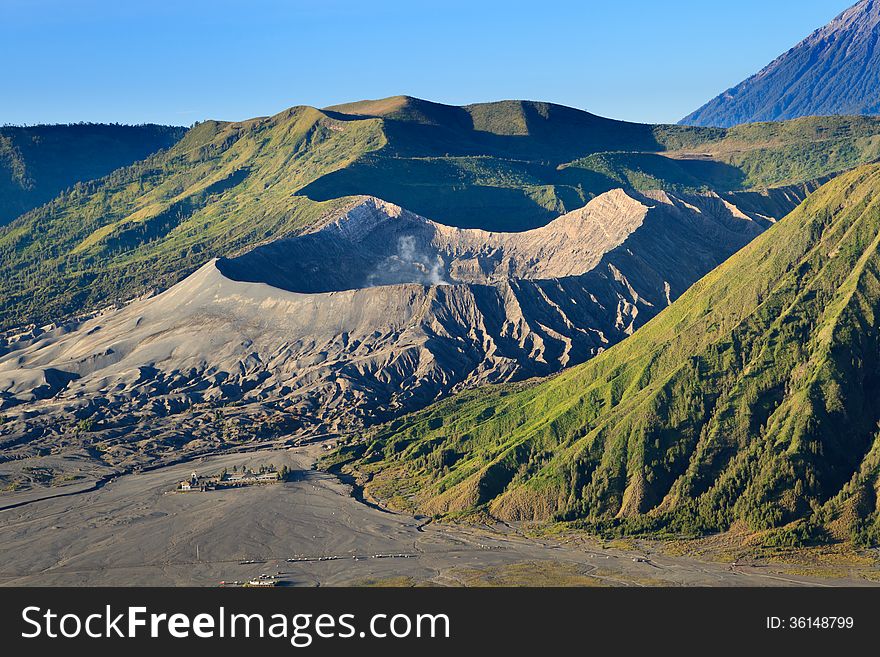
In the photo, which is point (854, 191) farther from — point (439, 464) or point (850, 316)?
point (439, 464)

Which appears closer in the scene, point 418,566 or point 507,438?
point 418,566

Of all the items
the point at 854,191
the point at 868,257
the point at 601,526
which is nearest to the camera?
the point at 601,526

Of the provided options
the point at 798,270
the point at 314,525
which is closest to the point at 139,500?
the point at 314,525

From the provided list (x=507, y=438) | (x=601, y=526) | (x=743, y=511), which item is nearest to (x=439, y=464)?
(x=507, y=438)

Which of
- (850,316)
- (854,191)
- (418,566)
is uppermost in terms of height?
(854,191)

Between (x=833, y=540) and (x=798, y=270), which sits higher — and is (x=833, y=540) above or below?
below
